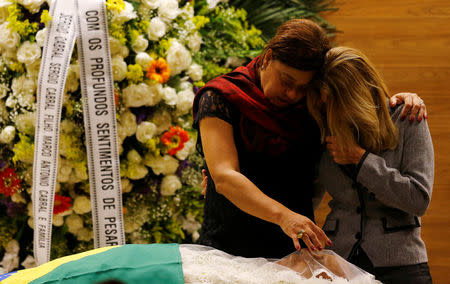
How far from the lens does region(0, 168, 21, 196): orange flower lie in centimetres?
227

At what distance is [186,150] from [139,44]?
1.82 ft

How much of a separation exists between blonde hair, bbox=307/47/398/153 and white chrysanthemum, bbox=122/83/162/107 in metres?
0.90

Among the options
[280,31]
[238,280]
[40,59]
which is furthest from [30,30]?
[238,280]

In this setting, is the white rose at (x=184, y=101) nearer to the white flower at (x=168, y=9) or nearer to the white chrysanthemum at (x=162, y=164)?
the white chrysanthemum at (x=162, y=164)

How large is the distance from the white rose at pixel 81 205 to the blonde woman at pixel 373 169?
1195 mm

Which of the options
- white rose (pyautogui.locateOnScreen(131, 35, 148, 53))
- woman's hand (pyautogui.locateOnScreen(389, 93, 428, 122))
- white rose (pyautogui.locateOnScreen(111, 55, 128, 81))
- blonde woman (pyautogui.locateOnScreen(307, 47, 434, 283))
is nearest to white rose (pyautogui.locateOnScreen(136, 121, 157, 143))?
white rose (pyautogui.locateOnScreen(111, 55, 128, 81))

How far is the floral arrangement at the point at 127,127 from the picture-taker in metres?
2.25

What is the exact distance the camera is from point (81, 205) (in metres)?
2.29

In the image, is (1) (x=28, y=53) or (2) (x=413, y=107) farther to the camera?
(1) (x=28, y=53)

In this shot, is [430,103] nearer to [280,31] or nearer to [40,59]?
[280,31]

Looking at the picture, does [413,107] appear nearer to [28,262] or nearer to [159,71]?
[159,71]

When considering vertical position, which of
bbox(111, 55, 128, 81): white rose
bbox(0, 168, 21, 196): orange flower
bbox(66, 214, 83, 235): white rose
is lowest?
bbox(66, 214, 83, 235): white rose

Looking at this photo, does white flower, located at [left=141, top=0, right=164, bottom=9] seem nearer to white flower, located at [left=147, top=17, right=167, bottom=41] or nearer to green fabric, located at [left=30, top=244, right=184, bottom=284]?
white flower, located at [left=147, top=17, right=167, bottom=41]

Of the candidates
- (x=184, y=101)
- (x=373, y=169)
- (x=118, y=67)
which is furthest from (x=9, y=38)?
(x=373, y=169)
